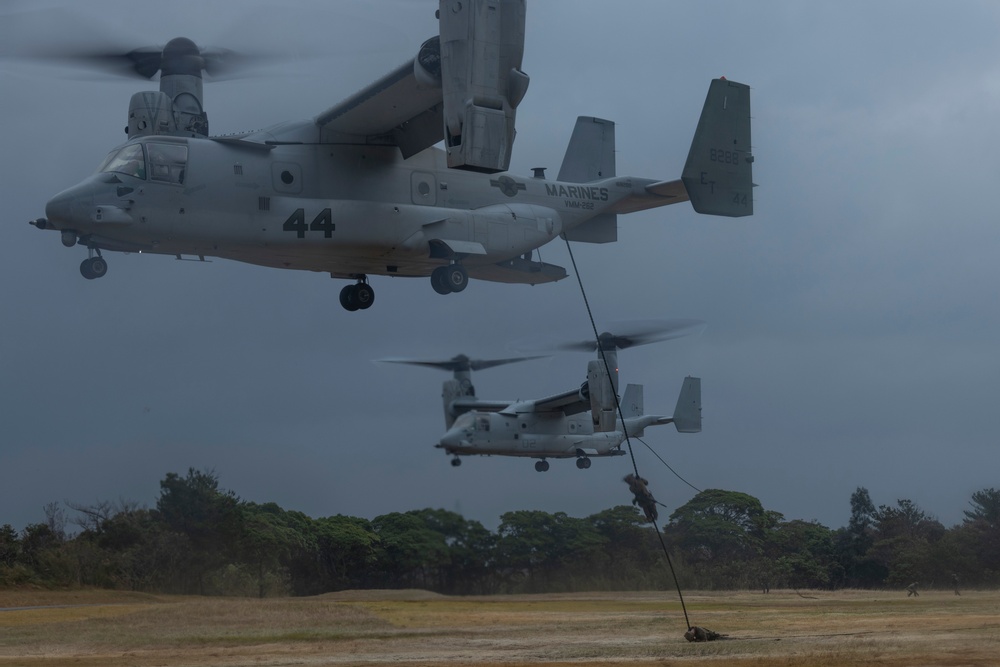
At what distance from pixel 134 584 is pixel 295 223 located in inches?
1031

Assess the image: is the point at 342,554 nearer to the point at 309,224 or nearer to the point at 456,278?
the point at 456,278

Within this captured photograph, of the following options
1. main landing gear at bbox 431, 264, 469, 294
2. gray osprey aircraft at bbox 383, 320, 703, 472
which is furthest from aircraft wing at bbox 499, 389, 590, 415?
main landing gear at bbox 431, 264, 469, 294

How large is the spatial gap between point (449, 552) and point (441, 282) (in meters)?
22.1

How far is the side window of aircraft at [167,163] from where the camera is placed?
23.6m

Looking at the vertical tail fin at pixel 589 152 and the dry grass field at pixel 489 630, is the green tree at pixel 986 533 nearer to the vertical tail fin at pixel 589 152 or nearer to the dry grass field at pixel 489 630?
the dry grass field at pixel 489 630

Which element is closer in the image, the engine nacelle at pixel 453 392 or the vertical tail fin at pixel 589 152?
the vertical tail fin at pixel 589 152

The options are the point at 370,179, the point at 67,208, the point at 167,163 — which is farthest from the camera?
the point at 370,179

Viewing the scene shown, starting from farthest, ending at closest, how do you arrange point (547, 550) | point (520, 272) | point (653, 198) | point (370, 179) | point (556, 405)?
point (556, 405) < point (547, 550) < point (653, 198) < point (520, 272) < point (370, 179)

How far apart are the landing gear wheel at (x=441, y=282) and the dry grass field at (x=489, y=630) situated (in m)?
7.40

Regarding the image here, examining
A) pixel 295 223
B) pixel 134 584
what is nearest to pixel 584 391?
pixel 134 584

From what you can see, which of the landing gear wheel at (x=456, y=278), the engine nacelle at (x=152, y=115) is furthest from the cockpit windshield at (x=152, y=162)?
the landing gear wheel at (x=456, y=278)

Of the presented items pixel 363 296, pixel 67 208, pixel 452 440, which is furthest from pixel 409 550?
pixel 67 208

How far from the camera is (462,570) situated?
46562mm

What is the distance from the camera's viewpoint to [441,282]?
997 inches
